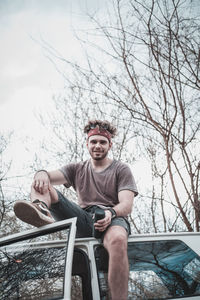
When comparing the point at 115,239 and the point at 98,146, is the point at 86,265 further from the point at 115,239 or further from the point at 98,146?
the point at 98,146

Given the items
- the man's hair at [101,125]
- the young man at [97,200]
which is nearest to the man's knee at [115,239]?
the young man at [97,200]

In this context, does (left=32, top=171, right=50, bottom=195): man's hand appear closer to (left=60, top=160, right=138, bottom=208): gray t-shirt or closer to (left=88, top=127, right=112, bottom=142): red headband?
(left=60, top=160, right=138, bottom=208): gray t-shirt

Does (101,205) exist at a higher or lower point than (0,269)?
higher

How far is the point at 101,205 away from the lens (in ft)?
7.65

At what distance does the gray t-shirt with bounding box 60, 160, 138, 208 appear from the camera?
93.5 inches

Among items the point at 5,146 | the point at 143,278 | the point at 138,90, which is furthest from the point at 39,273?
the point at 5,146

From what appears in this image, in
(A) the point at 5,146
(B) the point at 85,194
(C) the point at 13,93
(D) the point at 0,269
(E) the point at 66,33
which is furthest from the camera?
(C) the point at 13,93

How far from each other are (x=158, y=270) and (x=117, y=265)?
46 cm

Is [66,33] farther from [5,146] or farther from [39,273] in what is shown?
[5,146]

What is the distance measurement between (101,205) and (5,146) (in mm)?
9845

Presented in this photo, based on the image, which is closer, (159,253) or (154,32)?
(159,253)

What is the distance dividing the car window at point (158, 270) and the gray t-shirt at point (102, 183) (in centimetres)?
60

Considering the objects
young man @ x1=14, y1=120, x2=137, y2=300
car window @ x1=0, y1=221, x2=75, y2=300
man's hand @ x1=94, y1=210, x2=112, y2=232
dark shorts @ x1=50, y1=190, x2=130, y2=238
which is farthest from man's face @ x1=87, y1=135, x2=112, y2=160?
car window @ x1=0, y1=221, x2=75, y2=300

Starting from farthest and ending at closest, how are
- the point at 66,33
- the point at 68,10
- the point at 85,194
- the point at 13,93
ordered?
1. the point at 13,93
2. the point at 66,33
3. the point at 68,10
4. the point at 85,194
